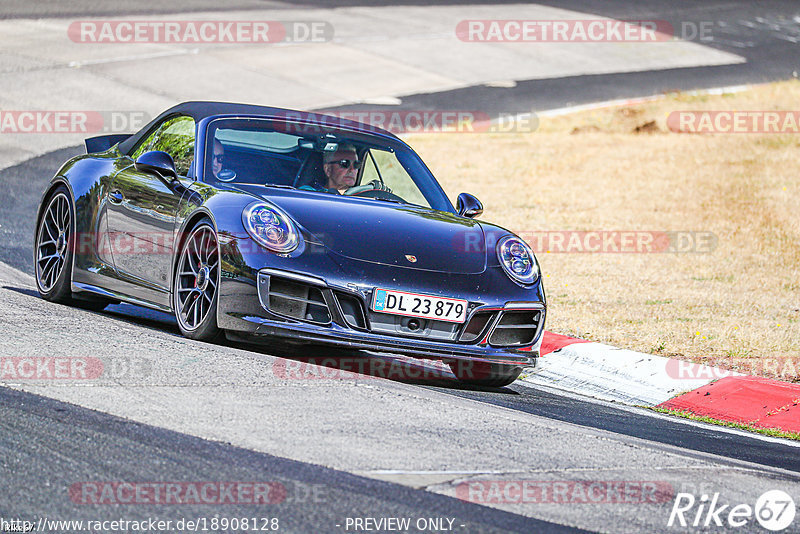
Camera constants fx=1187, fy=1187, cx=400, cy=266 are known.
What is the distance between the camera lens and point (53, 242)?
25.9 feet

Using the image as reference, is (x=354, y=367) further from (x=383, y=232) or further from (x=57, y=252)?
(x=57, y=252)

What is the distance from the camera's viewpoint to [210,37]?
2459 cm

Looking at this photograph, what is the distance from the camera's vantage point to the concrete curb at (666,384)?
711 centimetres

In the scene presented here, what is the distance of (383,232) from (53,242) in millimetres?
2677

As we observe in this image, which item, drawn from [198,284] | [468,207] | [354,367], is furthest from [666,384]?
[198,284]

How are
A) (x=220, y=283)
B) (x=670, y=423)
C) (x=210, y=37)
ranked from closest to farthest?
1. (x=220, y=283)
2. (x=670, y=423)
3. (x=210, y=37)

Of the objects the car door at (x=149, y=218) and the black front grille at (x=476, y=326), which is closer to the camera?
the black front grille at (x=476, y=326)

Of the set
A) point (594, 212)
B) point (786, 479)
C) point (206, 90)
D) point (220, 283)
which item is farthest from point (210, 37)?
point (786, 479)

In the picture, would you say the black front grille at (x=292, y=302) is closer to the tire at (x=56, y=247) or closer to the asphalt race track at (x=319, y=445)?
the asphalt race track at (x=319, y=445)

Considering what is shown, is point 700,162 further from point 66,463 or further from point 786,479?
point 66,463

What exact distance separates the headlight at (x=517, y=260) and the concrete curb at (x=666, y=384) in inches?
47.3

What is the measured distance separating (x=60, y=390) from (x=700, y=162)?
1437cm

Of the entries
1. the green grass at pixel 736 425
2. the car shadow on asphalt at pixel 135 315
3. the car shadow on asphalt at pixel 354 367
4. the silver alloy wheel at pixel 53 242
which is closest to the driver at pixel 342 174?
the car shadow on asphalt at pixel 354 367

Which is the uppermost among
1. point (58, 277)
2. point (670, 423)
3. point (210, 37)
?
point (210, 37)
